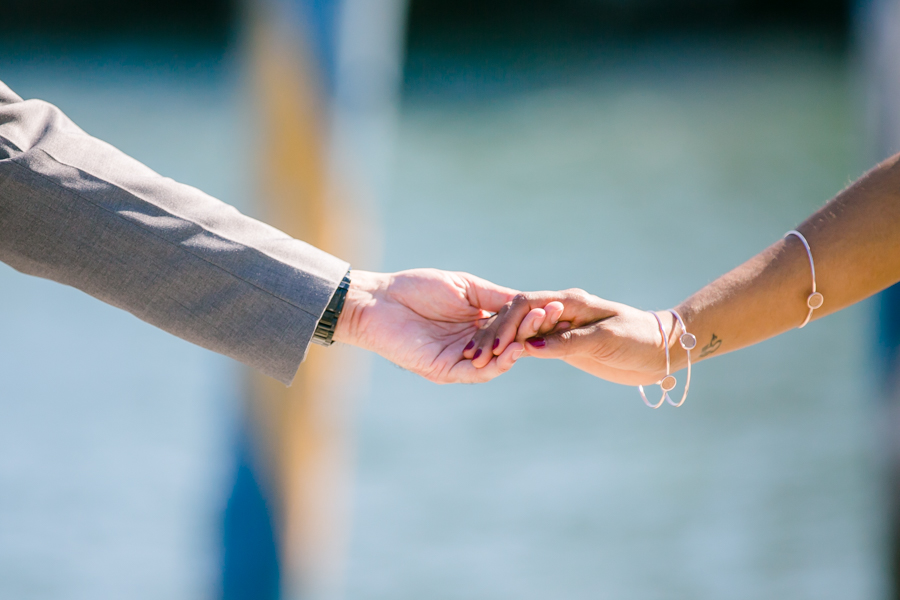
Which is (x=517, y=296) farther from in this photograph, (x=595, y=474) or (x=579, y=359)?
(x=595, y=474)

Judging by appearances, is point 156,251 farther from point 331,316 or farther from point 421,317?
point 421,317

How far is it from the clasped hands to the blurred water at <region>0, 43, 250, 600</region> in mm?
325

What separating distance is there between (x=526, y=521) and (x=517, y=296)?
2.30m

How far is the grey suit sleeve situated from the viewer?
1.26 metres

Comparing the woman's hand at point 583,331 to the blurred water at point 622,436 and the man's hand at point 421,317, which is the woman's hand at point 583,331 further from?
the blurred water at point 622,436

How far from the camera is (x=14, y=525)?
3598mm

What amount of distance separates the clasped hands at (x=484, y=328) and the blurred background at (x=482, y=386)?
7.8 inches

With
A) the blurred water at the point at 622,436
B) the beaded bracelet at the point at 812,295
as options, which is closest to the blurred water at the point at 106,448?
the blurred water at the point at 622,436

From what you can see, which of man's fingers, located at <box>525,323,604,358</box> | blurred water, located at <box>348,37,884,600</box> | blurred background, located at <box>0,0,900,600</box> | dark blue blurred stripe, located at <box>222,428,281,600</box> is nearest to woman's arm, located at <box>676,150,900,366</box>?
man's fingers, located at <box>525,323,604,358</box>

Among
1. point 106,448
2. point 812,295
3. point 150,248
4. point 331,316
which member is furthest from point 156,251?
point 106,448

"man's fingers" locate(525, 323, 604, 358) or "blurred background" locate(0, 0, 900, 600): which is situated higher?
"blurred background" locate(0, 0, 900, 600)

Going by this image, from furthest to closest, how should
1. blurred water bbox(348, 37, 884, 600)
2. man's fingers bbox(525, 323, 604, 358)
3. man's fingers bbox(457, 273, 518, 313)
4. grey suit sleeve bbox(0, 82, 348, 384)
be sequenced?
1. blurred water bbox(348, 37, 884, 600)
2. man's fingers bbox(457, 273, 518, 313)
3. man's fingers bbox(525, 323, 604, 358)
4. grey suit sleeve bbox(0, 82, 348, 384)

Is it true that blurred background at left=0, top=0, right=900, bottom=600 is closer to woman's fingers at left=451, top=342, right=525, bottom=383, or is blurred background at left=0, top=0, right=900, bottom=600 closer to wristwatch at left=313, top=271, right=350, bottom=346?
wristwatch at left=313, top=271, right=350, bottom=346

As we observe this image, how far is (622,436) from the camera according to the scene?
413 cm
